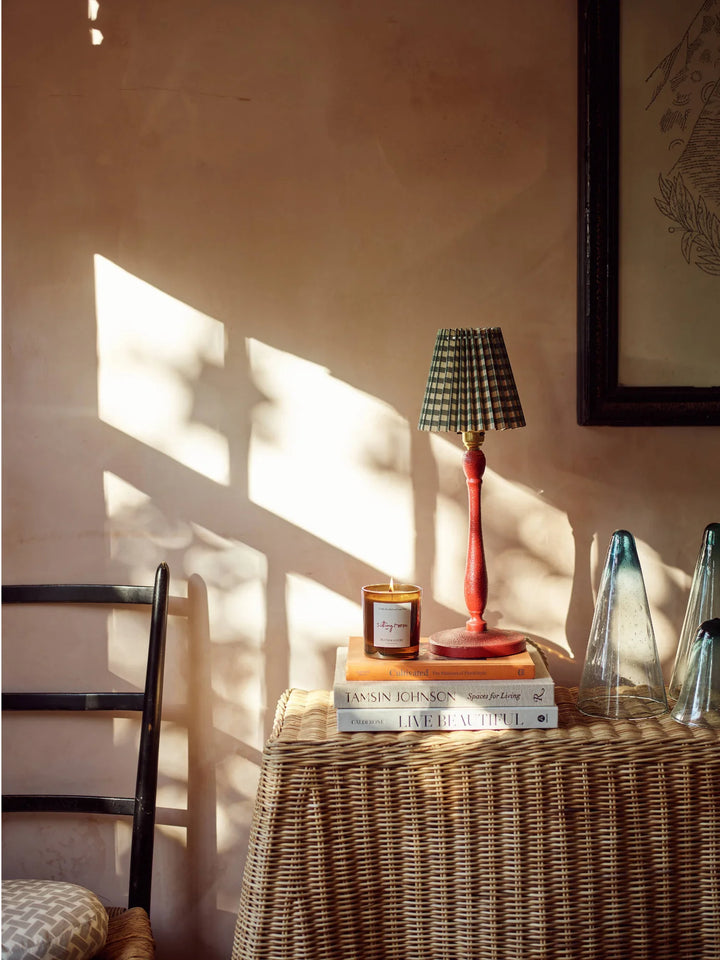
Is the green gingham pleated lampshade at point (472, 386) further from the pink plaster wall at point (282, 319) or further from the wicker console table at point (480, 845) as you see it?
the wicker console table at point (480, 845)

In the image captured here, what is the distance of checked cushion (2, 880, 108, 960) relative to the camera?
128 centimetres

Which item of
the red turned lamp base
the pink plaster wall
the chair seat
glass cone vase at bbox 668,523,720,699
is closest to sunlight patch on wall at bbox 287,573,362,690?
the pink plaster wall

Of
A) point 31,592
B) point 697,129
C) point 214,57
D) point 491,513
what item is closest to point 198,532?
point 31,592

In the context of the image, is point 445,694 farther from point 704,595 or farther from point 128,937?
point 128,937

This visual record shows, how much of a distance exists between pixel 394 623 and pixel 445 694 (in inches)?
5.4

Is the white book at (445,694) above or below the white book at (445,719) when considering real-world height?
above

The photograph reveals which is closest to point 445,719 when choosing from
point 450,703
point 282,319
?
point 450,703

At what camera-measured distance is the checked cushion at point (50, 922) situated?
1.28 m

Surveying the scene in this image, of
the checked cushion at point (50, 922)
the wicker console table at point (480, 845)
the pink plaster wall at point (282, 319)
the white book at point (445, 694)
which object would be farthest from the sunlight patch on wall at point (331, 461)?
the checked cushion at point (50, 922)

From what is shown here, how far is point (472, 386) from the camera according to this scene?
1.42m

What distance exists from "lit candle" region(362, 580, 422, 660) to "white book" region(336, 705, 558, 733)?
0.10 metres

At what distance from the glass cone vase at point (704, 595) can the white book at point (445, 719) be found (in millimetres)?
320

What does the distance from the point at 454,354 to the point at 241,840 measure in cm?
103

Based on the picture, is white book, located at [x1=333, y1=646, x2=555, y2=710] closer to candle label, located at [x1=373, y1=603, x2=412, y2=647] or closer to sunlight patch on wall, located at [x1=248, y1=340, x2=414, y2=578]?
candle label, located at [x1=373, y1=603, x2=412, y2=647]
